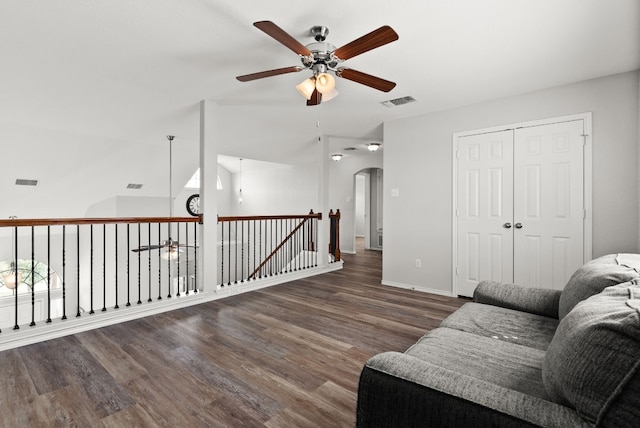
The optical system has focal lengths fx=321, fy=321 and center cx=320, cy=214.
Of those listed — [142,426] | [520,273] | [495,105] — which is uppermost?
[495,105]

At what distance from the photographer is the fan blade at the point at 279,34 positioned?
5.99 feet

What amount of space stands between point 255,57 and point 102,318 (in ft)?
9.41

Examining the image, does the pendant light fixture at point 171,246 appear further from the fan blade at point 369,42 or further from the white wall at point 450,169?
the fan blade at point 369,42

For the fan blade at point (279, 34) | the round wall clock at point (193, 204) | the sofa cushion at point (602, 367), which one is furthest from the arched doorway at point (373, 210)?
the sofa cushion at point (602, 367)

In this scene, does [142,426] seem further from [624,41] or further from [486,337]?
[624,41]

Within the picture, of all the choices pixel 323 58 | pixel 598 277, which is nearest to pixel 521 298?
pixel 598 277

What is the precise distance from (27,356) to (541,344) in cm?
352

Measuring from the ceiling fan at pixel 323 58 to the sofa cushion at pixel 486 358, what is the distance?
5.81ft

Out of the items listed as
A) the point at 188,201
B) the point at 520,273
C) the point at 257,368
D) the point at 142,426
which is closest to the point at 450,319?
the point at 257,368

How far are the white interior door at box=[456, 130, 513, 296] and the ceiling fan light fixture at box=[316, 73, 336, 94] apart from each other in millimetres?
2358

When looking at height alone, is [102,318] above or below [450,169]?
below

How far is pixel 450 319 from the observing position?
202 centimetres

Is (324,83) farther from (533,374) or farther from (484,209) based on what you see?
(484,209)

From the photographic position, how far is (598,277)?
157 cm
